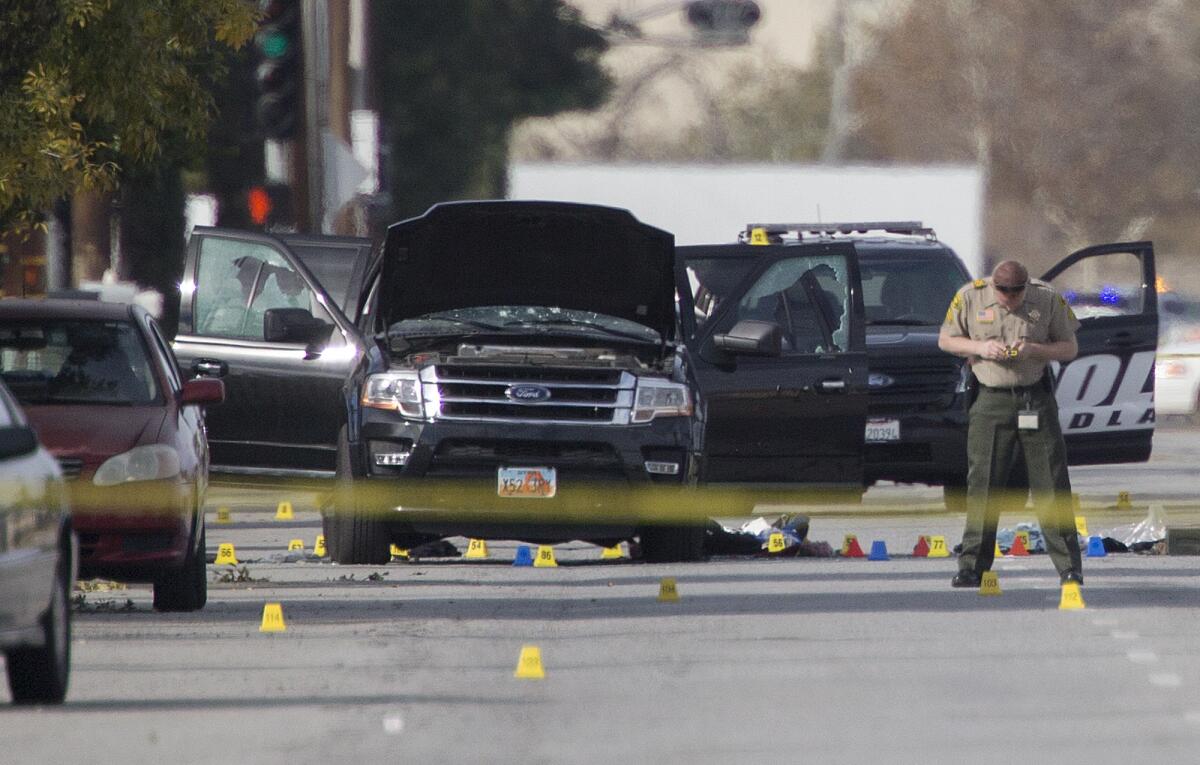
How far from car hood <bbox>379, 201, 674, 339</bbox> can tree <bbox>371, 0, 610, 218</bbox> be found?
36.4 meters

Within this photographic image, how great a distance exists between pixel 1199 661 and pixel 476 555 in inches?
277

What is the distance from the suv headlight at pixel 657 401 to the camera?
52.1 feet

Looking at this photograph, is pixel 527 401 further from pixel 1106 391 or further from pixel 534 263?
pixel 1106 391

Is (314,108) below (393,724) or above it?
above

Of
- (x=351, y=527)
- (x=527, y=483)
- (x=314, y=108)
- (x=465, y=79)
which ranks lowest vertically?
(x=351, y=527)

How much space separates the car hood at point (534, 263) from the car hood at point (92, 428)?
2552 mm

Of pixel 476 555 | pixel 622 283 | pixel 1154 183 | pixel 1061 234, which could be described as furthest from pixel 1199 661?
pixel 1061 234

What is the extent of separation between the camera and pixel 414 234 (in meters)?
16.7

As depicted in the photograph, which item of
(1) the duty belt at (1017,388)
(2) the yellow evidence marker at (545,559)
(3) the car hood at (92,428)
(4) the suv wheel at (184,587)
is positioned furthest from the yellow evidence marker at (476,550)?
(1) the duty belt at (1017,388)

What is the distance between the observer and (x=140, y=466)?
14.1m

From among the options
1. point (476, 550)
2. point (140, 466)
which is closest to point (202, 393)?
point (140, 466)

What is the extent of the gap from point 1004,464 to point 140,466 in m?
4.50

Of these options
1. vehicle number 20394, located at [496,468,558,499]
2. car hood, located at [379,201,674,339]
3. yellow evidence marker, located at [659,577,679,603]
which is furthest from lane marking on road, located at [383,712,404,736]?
car hood, located at [379,201,674,339]

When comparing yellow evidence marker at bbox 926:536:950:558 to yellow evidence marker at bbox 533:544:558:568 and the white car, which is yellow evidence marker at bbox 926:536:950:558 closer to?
yellow evidence marker at bbox 533:544:558:568
